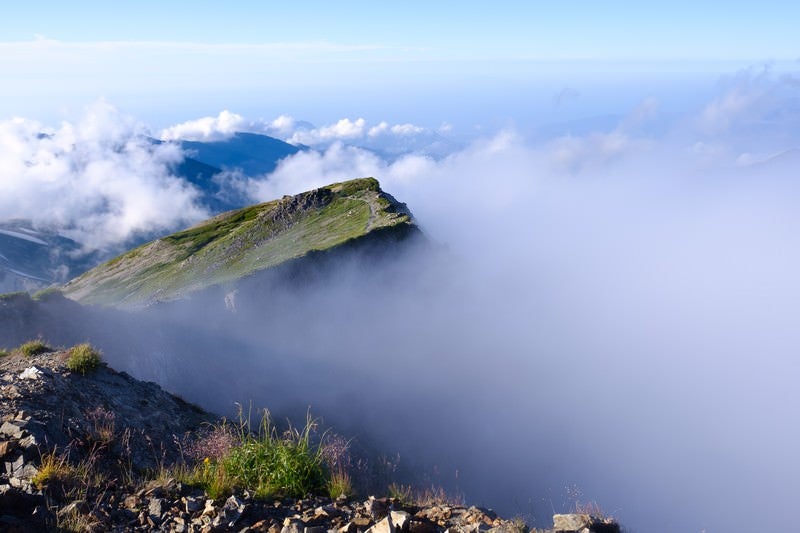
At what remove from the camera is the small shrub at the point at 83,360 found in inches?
661

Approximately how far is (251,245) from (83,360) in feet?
276

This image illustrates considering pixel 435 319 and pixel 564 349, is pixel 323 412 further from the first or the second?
pixel 564 349

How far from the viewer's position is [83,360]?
17.1 meters

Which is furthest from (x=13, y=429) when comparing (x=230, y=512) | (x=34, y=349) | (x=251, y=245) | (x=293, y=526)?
(x=251, y=245)

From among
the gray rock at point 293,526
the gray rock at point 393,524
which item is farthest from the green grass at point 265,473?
the gray rock at point 393,524

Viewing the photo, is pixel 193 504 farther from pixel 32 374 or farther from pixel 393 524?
pixel 32 374

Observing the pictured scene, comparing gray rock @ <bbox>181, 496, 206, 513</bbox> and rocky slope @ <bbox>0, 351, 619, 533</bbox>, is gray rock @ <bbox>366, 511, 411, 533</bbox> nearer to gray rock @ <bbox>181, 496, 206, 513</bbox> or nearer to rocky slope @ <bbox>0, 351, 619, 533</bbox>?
rocky slope @ <bbox>0, 351, 619, 533</bbox>

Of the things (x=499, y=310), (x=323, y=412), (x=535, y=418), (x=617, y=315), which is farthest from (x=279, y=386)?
(x=617, y=315)

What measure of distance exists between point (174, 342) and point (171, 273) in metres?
68.6

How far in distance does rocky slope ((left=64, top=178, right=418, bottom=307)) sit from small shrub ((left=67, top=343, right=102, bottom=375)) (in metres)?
45.0

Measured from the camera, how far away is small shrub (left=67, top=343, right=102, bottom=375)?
55.1ft

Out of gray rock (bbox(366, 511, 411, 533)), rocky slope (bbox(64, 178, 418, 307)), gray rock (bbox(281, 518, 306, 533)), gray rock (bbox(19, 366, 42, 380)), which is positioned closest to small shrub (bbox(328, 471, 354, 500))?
gray rock (bbox(281, 518, 306, 533))

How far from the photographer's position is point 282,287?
64938mm

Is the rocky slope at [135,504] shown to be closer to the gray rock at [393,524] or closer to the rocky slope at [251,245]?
the gray rock at [393,524]
